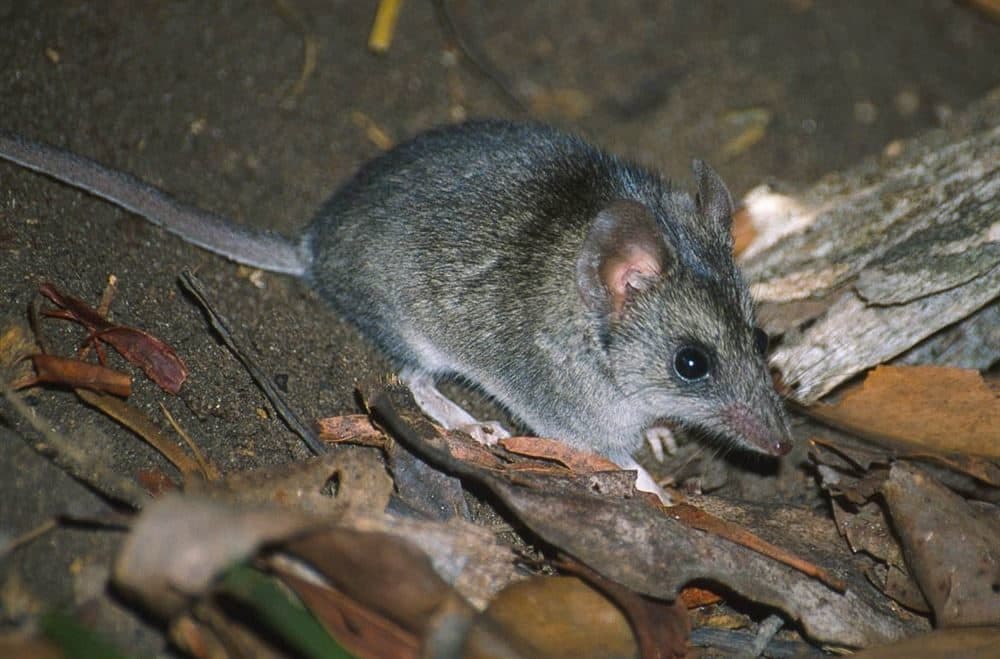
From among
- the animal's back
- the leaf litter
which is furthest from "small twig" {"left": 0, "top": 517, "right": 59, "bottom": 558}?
the animal's back

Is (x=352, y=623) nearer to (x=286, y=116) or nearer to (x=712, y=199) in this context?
(x=712, y=199)

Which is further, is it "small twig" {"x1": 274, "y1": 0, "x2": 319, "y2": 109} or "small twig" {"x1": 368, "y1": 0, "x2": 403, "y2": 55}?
"small twig" {"x1": 368, "y1": 0, "x2": 403, "y2": 55}

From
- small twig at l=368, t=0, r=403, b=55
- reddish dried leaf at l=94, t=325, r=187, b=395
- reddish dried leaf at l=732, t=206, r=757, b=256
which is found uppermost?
small twig at l=368, t=0, r=403, b=55

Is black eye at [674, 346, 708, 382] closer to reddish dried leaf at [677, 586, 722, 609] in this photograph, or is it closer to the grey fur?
the grey fur

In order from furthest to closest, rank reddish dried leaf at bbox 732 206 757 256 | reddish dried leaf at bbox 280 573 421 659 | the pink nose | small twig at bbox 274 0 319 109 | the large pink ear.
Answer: small twig at bbox 274 0 319 109
reddish dried leaf at bbox 732 206 757 256
the pink nose
the large pink ear
reddish dried leaf at bbox 280 573 421 659

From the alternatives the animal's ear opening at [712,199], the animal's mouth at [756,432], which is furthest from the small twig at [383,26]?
the animal's mouth at [756,432]
